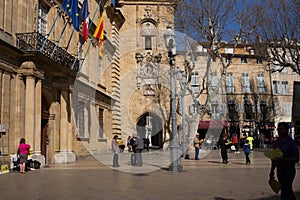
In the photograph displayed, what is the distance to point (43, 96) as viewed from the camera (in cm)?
1909

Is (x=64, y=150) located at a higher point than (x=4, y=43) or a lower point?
lower

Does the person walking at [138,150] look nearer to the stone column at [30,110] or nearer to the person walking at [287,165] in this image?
the stone column at [30,110]

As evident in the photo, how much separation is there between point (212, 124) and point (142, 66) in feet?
41.2

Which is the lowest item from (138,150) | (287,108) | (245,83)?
(138,150)

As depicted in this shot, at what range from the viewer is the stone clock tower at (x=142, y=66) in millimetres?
35156

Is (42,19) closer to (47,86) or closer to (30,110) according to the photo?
(47,86)

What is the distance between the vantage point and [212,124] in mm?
42844

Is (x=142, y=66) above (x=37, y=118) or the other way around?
above

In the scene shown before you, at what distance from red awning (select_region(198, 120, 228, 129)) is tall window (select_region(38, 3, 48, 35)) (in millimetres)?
26257

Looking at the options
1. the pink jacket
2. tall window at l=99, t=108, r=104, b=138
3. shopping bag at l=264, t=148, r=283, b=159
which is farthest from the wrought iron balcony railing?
shopping bag at l=264, t=148, r=283, b=159

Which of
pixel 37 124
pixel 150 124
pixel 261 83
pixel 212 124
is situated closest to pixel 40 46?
pixel 37 124

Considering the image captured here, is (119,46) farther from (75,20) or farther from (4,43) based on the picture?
(4,43)

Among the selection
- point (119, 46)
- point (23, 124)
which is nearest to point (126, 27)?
point (119, 46)

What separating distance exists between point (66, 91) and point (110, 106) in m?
11.6
